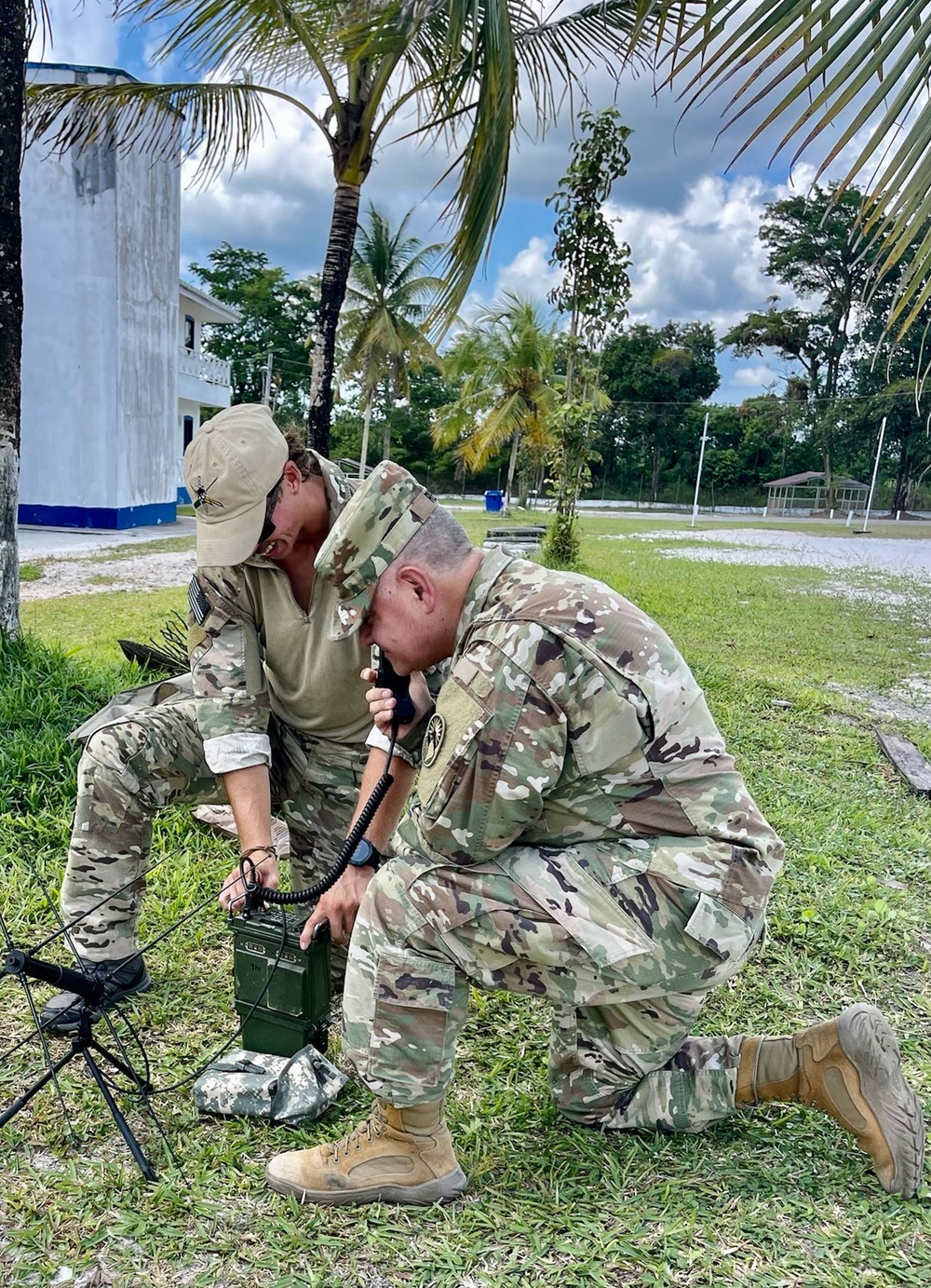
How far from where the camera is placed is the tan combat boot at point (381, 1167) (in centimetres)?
187

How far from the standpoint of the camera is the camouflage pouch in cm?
213

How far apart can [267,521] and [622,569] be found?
1157cm

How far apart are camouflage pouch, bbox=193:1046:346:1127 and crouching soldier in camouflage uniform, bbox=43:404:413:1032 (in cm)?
30

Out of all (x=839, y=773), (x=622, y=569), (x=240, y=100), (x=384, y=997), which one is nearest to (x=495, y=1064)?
(x=384, y=997)

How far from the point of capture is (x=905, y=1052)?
2.45 m

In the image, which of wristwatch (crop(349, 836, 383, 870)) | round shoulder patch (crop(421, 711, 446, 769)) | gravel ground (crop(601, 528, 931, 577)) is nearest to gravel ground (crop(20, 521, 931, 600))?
gravel ground (crop(601, 528, 931, 577))

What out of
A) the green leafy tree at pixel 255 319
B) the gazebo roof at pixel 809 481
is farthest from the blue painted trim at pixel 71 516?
the gazebo roof at pixel 809 481

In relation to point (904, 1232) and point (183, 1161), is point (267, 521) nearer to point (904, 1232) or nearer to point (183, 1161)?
point (183, 1161)

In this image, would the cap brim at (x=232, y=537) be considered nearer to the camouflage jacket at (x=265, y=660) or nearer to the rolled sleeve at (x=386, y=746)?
the camouflage jacket at (x=265, y=660)

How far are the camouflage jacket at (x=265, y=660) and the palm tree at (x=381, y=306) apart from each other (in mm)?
26923

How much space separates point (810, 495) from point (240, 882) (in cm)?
5100

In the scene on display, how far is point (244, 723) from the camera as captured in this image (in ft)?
7.97

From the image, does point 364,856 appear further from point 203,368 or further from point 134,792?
point 203,368

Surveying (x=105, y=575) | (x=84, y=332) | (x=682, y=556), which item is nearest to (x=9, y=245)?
(x=105, y=575)
